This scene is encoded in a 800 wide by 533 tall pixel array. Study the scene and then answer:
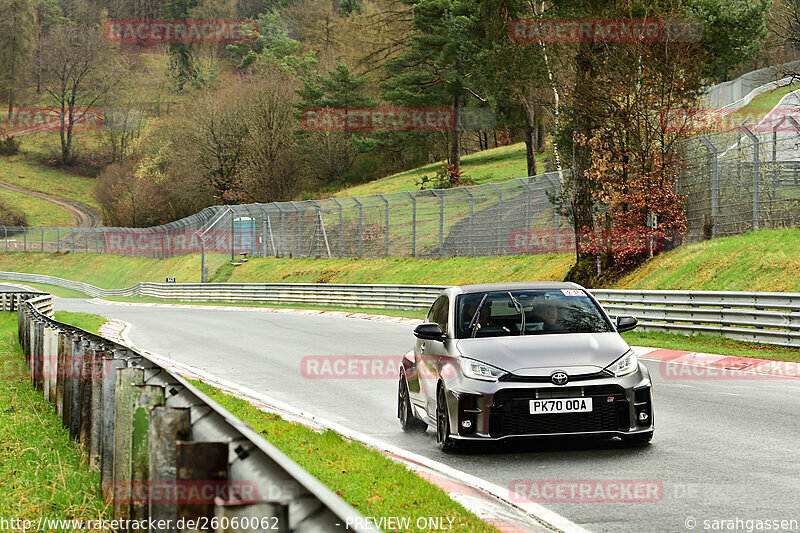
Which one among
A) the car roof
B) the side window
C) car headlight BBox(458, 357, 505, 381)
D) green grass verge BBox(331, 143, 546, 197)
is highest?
green grass verge BBox(331, 143, 546, 197)

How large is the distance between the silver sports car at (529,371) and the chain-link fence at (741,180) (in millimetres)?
14836

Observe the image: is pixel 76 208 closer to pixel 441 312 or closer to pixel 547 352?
pixel 441 312

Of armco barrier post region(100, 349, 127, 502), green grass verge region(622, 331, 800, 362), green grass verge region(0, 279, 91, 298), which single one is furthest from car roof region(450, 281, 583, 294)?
green grass verge region(0, 279, 91, 298)

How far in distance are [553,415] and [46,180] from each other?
13778cm

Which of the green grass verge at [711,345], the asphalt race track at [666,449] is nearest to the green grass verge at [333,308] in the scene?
the green grass verge at [711,345]

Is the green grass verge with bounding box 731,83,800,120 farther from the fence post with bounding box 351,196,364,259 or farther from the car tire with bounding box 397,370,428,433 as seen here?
the car tire with bounding box 397,370,428,433

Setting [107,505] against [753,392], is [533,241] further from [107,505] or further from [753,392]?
[107,505]

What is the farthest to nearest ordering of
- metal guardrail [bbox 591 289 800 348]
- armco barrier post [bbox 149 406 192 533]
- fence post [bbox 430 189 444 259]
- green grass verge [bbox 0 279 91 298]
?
green grass verge [bbox 0 279 91 298], fence post [bbox 430 189 444 259], metal guardrail [bbox 591 289 800 348], armco barrier post [bbox 149 406 192 533]

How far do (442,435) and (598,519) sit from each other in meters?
2.90

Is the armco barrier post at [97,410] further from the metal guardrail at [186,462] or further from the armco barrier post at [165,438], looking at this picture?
the armco barrier post at [165,438]

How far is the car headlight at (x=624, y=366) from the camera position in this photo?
876cm

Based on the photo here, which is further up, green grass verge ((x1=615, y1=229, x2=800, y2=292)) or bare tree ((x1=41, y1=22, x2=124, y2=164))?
bare tree ((x1=41, y1=22, x2=124, y2=164))

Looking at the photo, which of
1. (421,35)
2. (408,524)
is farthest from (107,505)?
(421,35)

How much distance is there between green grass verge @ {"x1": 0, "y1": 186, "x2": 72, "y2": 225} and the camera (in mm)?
120188
